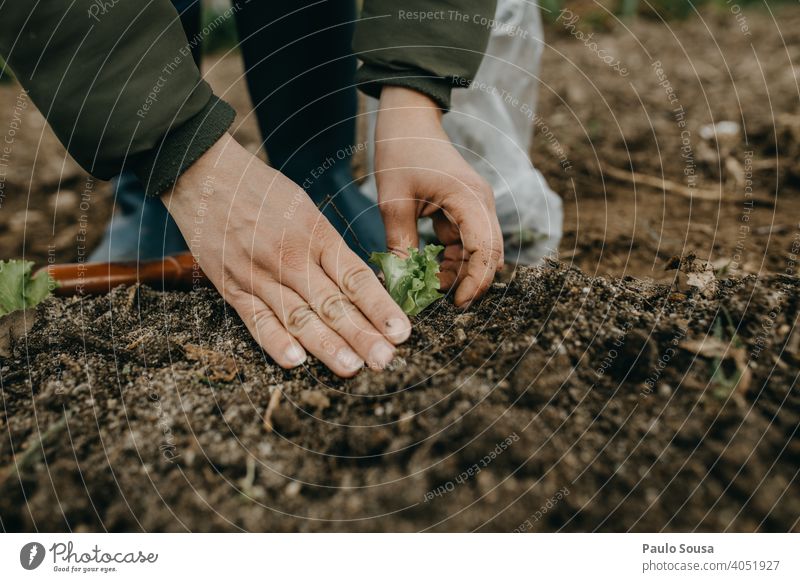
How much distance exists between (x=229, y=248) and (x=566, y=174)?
1.95 m

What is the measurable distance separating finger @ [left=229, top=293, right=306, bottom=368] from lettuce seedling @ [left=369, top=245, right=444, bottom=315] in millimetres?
315

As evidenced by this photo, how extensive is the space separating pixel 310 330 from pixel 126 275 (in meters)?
0.77

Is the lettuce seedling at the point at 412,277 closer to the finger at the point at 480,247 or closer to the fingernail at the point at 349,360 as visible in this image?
the finger at the point at 480,247

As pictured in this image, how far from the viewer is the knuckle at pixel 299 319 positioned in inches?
55.7

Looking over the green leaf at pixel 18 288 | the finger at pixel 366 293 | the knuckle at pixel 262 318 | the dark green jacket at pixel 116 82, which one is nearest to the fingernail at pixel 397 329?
the finger at pixel 366 293

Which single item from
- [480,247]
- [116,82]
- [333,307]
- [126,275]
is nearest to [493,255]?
[480,247]

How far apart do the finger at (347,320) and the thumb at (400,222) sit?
0.76ft

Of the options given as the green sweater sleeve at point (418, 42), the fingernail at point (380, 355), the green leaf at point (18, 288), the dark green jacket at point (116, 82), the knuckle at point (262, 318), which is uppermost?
the green sweater sleeve at point (418, 42)

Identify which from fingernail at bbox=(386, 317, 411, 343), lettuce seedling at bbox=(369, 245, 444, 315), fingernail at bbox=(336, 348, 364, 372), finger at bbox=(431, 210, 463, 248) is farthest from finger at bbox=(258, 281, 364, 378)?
finger at bbox=(431, 210, 463, 248)

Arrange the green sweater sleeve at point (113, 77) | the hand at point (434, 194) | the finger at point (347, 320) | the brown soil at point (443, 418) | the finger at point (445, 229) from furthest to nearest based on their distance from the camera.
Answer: the finger at point (445, 229) < the hand at point (434, 194) < the finger at point (347, 320) < the green sweater sleeve at point (113, 77) < the brown soil at point (443, 418)

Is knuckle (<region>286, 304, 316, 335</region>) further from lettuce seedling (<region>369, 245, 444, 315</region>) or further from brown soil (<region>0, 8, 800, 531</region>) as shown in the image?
lettuce seedling (<region>369, 245, 444, 315</region>)

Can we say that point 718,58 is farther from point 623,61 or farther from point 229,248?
point 229,248

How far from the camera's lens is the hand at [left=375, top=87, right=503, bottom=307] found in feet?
4.88
